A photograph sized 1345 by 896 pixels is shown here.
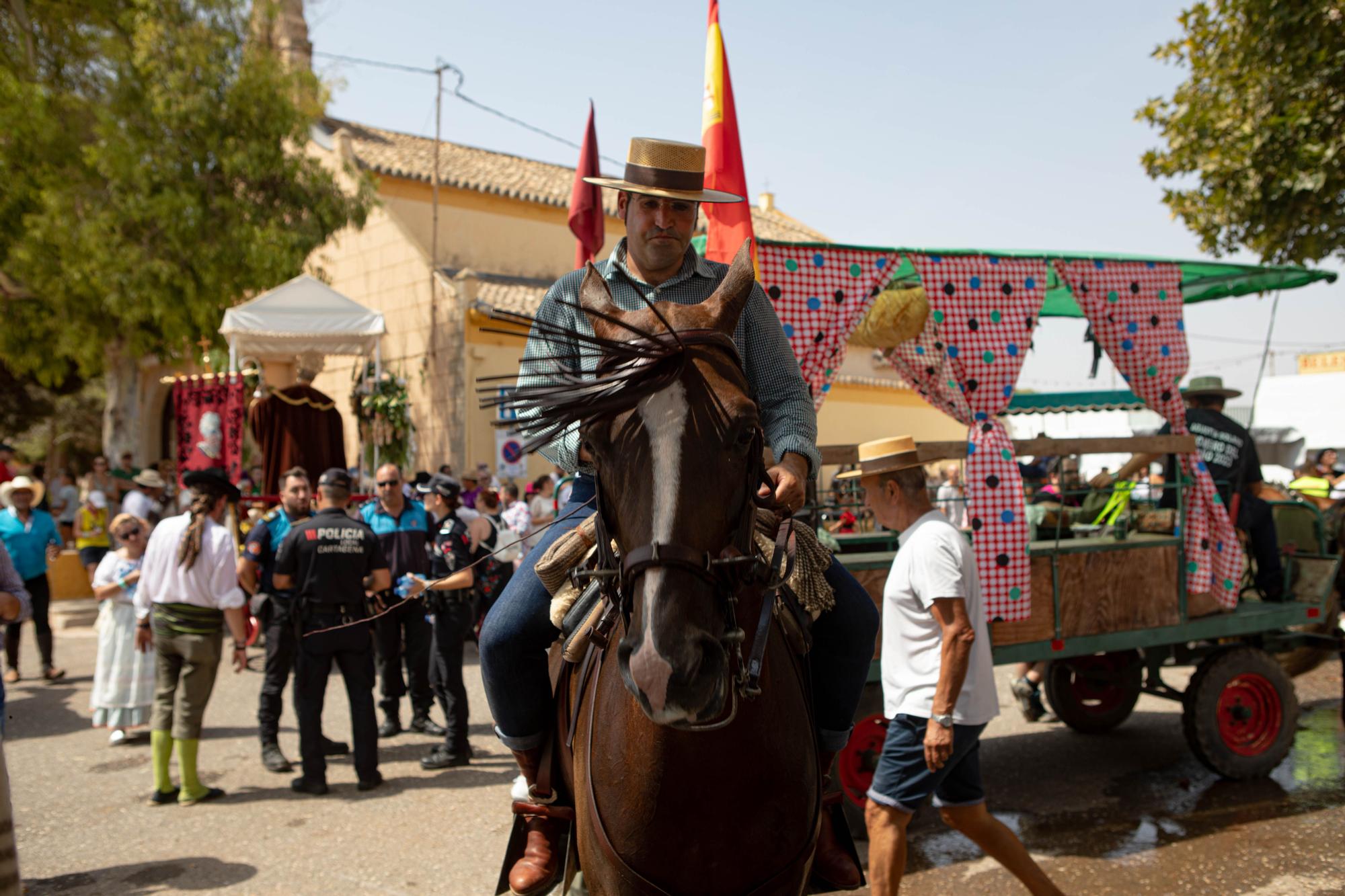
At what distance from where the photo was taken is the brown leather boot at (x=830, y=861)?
117 inches

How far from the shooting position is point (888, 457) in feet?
14.5

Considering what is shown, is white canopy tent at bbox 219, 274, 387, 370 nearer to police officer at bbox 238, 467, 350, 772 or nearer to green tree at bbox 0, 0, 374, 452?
green tree at bbox 0, 0, 374, 452

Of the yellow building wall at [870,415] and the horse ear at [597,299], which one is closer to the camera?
the horse ear at [597,299]

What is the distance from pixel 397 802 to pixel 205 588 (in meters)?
1.98

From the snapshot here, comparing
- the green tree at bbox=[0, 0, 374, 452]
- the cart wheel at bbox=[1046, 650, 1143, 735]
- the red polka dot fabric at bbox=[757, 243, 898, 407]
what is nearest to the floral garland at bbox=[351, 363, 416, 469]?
the green tree at bbox=[0, 0, 374, 452]

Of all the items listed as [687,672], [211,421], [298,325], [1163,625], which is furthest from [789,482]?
[298,325]

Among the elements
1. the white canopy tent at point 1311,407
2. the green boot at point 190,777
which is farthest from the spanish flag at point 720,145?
the white canopy tent at point 1311,407

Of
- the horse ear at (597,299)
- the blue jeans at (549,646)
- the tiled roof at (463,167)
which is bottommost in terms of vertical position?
the blue jeans at (549,646)

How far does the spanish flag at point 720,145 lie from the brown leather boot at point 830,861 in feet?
13.7

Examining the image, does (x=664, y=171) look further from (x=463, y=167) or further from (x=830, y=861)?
(x=463, y=167)

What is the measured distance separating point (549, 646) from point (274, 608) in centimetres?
507

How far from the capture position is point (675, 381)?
2076 mm

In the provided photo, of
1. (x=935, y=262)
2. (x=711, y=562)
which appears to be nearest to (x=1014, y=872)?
(x=711, y=562)

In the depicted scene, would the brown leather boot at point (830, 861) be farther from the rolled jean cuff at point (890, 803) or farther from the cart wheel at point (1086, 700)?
the cart wheel at point (1086, 700)
